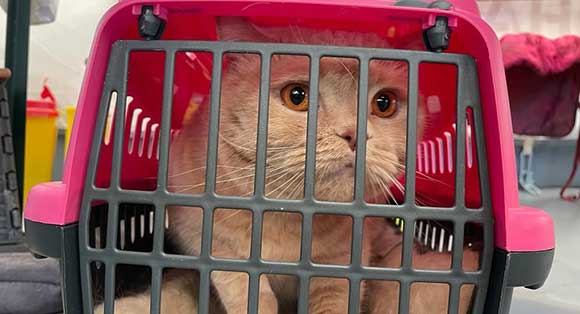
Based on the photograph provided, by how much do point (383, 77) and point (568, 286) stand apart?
936 millimetres

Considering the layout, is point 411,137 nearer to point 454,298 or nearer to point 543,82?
point 454,298

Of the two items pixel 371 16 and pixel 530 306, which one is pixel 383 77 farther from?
pixel 530 306

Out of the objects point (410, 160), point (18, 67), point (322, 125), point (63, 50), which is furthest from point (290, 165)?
point (63, 50)

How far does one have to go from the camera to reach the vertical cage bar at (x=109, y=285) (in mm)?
684

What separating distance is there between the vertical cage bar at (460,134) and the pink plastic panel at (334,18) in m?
0.03

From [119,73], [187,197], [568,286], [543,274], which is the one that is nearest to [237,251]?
[187,197]

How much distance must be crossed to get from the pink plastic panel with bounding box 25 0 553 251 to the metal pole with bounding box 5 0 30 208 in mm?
882

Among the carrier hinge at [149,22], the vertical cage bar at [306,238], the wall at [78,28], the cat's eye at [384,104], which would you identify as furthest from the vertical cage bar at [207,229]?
the wall at [78,28]

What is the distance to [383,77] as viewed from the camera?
86 centimetres

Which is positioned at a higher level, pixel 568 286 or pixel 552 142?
pixel 552 142

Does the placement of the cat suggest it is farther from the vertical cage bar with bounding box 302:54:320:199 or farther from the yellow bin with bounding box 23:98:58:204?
the yellow bin with bounding box 23:98:58:204

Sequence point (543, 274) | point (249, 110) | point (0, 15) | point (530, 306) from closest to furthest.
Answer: point (543, 274) < point (249, 110) < point (530, 306) < point (0, 15)

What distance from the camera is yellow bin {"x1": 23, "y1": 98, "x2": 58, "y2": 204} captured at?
84.4 inches

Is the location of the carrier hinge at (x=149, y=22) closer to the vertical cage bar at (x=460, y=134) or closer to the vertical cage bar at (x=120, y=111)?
the vertical cage bar at (x=120, y=111)
